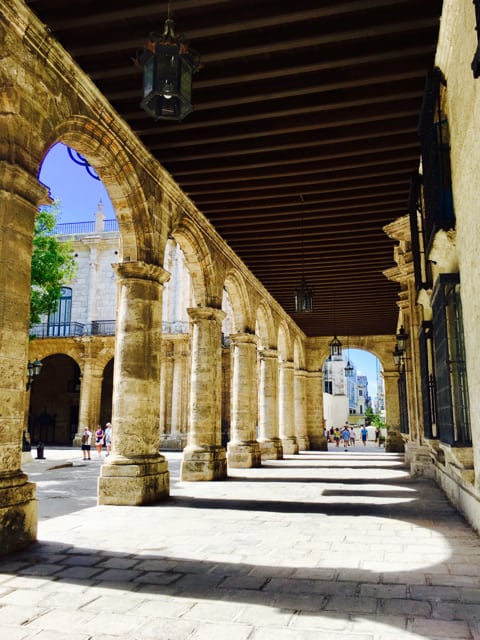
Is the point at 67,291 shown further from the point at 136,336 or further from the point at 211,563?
the point at 211,563

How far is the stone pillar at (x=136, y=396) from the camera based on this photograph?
6.90 m

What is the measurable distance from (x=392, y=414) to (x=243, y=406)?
10.7m

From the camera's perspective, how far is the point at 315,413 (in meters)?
22.8

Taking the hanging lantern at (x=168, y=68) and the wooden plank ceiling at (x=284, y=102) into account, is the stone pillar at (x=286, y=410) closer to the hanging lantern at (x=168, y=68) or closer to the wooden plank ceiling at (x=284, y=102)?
the wooden plank ceiling at (x=284, y=102)

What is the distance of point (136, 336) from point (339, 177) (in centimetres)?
388

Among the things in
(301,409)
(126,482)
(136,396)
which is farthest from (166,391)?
(126,482)

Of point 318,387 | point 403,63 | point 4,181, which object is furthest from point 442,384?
point 318,387

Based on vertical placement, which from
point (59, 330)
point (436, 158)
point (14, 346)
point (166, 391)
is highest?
point (59, 330)

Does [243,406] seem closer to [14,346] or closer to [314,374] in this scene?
[14,346]

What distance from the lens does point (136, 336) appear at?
7449mm

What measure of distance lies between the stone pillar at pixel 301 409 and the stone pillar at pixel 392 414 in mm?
3241

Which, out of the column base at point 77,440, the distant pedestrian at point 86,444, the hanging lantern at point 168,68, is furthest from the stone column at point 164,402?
the hanging lantern at point 168,68

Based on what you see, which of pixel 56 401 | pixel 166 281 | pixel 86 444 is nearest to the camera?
pixel 166 281

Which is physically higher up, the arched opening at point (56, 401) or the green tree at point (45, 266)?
the green tree at point (45, 266)
